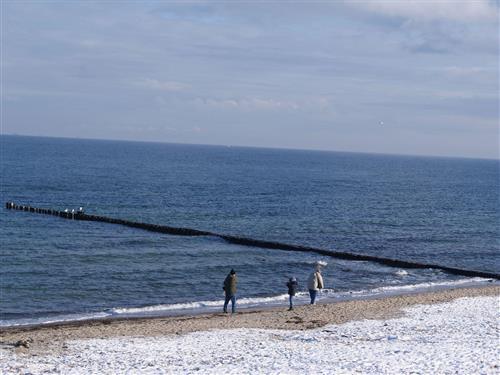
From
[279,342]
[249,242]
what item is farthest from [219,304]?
[249,242]

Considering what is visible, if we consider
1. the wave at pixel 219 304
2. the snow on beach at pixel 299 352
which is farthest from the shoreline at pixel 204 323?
the wave at pixel 219 304

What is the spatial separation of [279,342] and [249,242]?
2944 cm

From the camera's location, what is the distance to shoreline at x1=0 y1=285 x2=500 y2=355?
69.7ft

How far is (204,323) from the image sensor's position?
24344 mm

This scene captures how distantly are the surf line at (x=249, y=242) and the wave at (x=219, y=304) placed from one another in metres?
4.27

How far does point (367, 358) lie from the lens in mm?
17719

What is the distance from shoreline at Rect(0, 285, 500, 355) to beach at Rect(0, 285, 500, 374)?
0.11 feet

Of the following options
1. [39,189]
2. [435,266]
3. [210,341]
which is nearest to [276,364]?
[210,341]

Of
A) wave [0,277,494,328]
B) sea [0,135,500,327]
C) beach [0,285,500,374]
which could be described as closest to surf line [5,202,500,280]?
sea [0,135,500,327]

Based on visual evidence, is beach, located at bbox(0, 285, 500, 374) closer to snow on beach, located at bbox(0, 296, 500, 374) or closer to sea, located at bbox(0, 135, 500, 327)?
snow on beach, located at bbox(0, 296, 500, 374)

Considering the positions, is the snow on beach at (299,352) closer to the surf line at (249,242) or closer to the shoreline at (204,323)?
the shoreline at (204,323)

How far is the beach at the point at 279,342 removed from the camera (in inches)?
667

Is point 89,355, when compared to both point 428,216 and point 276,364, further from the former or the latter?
point 428,216

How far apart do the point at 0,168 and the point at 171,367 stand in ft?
360
